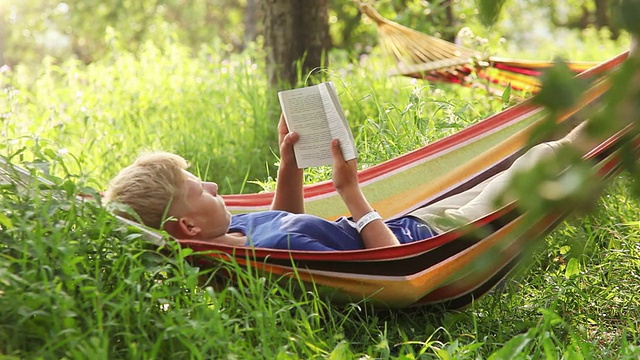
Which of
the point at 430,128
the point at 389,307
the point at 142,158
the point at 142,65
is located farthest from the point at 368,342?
the point at 142,65

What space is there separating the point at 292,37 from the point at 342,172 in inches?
90.3

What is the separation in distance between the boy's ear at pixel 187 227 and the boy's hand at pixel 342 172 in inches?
14.8

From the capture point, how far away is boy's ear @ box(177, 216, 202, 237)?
2121 millimetres

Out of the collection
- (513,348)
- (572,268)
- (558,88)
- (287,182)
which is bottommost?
(572,268)

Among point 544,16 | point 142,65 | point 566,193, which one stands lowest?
point 544,16

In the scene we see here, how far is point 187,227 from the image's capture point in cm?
213

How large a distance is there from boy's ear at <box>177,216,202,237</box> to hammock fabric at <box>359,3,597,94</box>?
204 centimetres

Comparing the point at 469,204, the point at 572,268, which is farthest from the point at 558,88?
the point at 572,268

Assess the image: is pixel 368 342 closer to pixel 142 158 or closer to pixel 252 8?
pixel 142 158

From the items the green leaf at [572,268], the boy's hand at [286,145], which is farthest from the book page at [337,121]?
the green leaf at [572,268]

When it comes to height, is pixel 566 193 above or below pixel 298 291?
above

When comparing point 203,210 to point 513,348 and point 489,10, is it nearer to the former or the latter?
point 513,348

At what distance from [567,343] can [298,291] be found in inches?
27.5

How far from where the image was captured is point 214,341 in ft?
5.66
